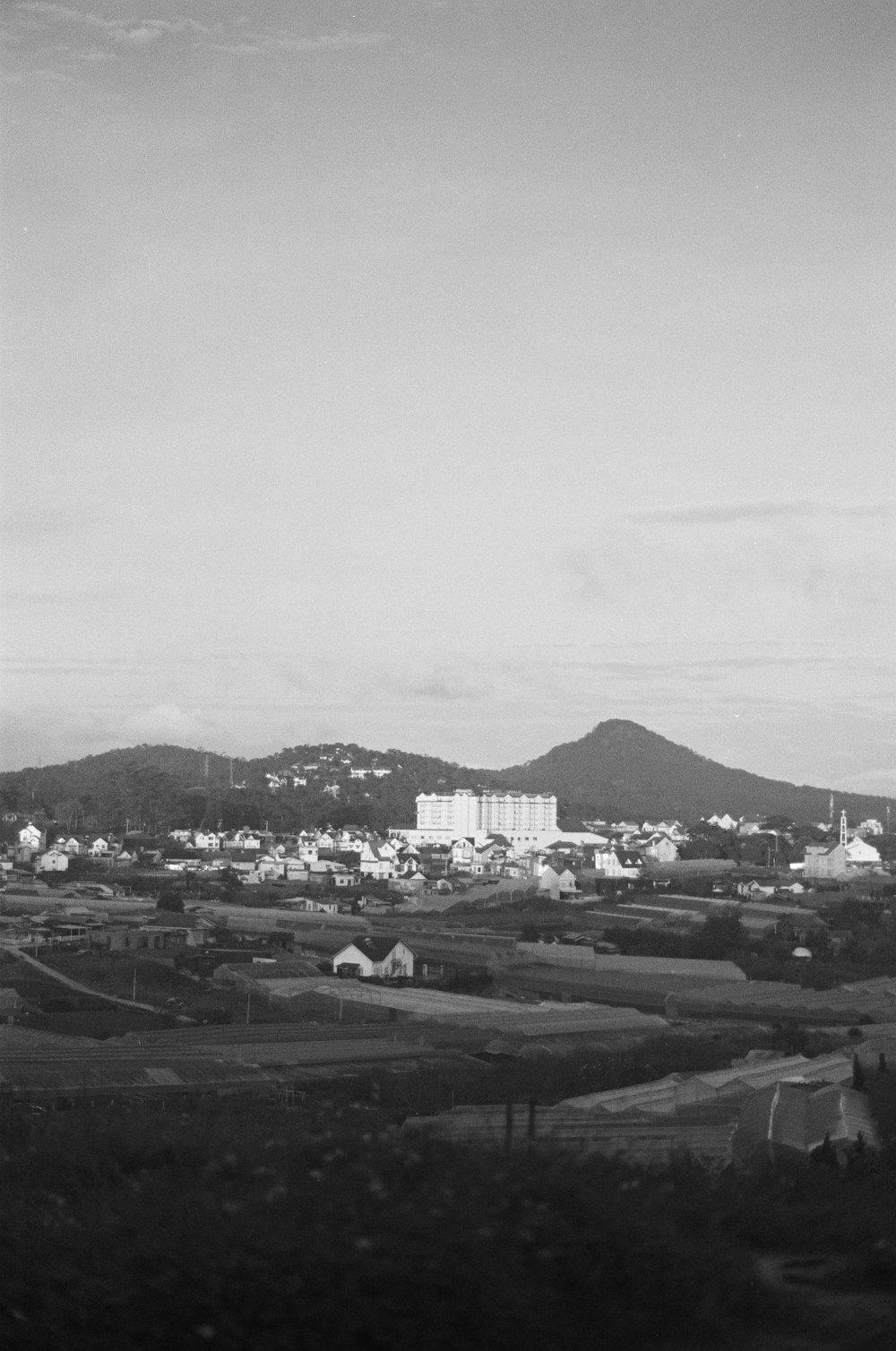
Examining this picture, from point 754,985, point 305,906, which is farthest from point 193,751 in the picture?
point 754,985

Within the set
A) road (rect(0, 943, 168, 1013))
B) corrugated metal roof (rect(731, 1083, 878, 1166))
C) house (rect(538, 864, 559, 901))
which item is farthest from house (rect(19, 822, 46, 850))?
corrugated metal roof (rect(731, 1083, 878, 1166))

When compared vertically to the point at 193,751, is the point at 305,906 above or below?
below

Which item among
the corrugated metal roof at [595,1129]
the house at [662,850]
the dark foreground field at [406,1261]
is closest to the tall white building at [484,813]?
the house at [662,850]

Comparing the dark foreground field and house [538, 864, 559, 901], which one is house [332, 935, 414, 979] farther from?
house [538, 864, 559, 901]

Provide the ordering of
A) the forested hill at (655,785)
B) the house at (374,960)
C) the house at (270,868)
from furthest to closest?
the forested hill at (655,785) → the house at (270,868) → the house at (374,960)

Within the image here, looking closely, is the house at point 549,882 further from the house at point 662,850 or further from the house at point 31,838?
the house at point 31,838

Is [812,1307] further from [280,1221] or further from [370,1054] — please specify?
[370,1054]
